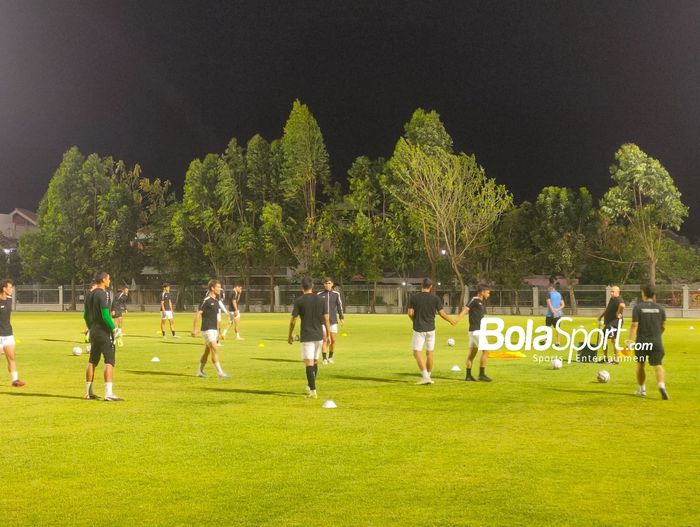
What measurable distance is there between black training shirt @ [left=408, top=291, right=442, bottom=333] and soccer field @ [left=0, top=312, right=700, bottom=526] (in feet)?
4.20

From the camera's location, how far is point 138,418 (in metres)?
12.1

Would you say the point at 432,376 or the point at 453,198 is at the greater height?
the point at 453,198

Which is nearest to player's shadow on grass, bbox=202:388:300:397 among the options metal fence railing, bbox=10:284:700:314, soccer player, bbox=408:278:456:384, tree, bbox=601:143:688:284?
soccer player, bbox=408:278:456:384

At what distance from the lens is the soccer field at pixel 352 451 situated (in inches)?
279

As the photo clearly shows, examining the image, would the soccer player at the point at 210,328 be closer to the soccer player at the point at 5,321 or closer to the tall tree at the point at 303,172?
the soccer player at the point at 5,321

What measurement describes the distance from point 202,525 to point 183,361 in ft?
50.0

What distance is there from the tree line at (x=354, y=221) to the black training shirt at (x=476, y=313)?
143ft

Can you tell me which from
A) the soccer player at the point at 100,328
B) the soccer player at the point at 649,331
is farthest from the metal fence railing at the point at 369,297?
the soccer player at the point at 100,328

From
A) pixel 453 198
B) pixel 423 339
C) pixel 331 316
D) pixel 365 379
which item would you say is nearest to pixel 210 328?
pixel 365 379

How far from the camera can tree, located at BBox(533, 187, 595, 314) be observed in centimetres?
6269

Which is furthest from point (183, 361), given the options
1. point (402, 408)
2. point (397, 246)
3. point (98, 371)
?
point (397, 246)

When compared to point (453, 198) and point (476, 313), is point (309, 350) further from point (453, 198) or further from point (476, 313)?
point (453, 198)

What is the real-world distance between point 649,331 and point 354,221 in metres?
55.1

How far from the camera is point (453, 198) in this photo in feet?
199
